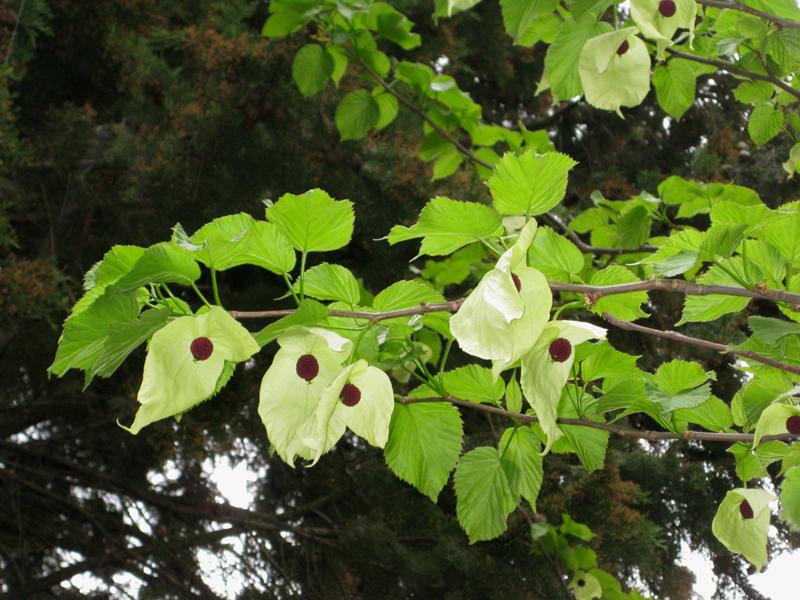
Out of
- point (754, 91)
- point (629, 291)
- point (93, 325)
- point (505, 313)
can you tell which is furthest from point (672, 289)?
point (754, 91)

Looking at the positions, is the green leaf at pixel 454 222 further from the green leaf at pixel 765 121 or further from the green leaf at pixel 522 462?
the green leaf at pixel 765 121

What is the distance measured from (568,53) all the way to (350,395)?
42 cm

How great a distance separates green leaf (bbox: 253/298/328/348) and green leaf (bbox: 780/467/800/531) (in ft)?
1.05

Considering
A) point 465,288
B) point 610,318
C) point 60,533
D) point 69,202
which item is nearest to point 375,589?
point 465,288

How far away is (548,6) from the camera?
0.72 metres

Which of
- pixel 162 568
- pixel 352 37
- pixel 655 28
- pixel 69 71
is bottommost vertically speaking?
pixel 162 568

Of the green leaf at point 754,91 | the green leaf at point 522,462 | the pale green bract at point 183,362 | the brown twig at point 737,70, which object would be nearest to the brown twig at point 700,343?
the green leaf at point 522,462

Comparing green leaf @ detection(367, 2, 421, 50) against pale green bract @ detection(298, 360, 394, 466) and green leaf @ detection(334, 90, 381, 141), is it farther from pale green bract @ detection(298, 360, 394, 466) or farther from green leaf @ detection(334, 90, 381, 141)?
pale green bract @ detection(298, 360, 394, 466)

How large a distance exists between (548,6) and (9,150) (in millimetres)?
1003

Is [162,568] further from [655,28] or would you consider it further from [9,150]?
[655,28]

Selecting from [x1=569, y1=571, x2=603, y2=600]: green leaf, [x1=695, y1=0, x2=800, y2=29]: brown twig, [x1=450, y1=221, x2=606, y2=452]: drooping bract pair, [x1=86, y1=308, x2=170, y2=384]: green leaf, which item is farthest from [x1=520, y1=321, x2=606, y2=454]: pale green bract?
[x1=569, y1=571, x2=603, y2=600]: green leaf

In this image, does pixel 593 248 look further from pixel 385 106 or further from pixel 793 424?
pixel 793 424

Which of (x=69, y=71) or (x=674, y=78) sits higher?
(x=674, y=78)

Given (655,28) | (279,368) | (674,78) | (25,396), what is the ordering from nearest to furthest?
1. (279,368)
2. (655,28)
3. (674,78)
4. (25,396)
